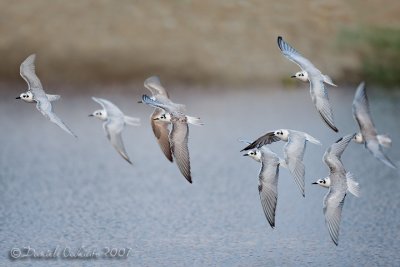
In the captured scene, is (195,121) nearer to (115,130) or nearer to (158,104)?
(158,104)

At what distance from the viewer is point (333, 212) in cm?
725

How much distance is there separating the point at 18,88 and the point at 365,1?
13.8 ft

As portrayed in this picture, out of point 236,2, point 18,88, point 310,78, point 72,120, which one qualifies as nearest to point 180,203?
point 310,78

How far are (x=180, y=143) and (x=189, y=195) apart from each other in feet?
5.76

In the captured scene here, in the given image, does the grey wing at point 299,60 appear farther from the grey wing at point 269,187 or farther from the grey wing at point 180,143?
the grey wing at point 180,143

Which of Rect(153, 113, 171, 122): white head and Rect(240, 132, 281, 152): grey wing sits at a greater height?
Rect(153, 113, 171, 122): white head

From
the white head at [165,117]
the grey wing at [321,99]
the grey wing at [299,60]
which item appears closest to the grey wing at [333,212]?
the grey wing at [321,99]

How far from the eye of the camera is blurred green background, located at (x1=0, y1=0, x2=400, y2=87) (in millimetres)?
14016

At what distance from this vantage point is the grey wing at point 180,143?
7.53 meters

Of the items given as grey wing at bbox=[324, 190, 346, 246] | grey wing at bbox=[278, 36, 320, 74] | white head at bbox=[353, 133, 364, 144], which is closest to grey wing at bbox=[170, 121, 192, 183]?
grey wing at bbox=[278, 36, 320, 74]

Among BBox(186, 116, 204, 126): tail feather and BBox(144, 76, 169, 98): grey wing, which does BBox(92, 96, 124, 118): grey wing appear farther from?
BBox(186, 116, 204, 126): tail feather

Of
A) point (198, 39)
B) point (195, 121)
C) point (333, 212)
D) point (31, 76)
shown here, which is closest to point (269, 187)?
point (333, 212)

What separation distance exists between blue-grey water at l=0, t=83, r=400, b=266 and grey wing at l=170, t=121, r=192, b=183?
0.56 m

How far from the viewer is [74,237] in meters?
7.98
